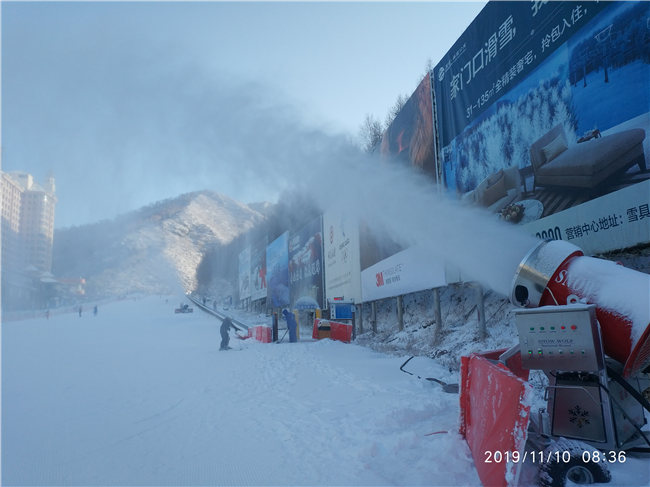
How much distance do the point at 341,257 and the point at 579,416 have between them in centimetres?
1818

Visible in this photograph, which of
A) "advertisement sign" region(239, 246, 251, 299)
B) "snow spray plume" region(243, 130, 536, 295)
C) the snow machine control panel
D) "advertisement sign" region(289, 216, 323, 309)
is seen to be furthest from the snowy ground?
"advertisement sign" region(239, 246, 251, 299)

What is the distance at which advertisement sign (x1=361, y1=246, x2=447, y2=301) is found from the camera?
11.8m

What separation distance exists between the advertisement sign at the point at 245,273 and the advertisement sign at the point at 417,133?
120 feet

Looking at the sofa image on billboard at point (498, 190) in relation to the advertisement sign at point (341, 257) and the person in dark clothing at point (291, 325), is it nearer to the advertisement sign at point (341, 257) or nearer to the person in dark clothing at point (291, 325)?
the advertisement sign at point (341, 257)

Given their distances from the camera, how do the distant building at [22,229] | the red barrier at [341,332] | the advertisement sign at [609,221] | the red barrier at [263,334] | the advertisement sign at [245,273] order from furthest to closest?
the advertisement sign at [245,273] → the distant building at [22,229] → the red barrier at [263,334] → the red barrier at [341,332] → the advertisement sign at [609,221]

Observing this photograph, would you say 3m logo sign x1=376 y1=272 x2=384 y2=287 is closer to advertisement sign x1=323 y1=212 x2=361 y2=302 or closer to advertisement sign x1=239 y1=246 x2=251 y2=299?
advertisement sign x1=323 y1=212 x2=361 y2=302

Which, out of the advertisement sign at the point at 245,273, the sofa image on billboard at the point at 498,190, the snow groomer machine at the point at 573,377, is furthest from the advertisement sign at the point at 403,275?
the advertisement sign at the point at 245,273

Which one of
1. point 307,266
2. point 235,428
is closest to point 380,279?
point 235,428

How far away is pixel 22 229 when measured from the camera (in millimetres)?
28141

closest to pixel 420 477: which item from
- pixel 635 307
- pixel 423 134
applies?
pixel 635 307

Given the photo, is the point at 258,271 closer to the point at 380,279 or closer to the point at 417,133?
the point at 380,279

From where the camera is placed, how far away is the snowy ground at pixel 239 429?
363cm

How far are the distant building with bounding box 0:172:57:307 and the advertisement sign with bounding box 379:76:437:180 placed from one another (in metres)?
14.0
